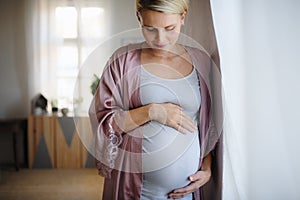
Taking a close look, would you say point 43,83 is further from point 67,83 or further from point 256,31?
point 256,31

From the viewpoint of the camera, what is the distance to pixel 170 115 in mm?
608

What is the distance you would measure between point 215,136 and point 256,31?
0.81 ft

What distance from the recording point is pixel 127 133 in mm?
603

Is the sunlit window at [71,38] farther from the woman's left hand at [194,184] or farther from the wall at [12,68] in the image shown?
the woman's left hand at [194,184]

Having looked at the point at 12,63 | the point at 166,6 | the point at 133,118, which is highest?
the point at 166,6

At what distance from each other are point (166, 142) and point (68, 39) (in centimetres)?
57

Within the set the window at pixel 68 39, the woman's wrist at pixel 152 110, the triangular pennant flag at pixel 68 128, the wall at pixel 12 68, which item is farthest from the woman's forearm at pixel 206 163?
the wall at pixel 12 68

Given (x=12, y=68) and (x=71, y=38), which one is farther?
(x=12, y=68)

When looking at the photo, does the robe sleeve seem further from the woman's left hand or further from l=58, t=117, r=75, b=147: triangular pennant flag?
l=58, t=117, r=75, b=147: triangular pennant flag

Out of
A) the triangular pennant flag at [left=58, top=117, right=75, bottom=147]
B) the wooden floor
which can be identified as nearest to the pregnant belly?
the wooden floor

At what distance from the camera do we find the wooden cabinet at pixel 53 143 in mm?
954

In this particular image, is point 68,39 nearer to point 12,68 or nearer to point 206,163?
point 12,68

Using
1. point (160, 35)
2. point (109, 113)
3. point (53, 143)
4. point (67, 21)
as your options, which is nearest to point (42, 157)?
point (53, 143)

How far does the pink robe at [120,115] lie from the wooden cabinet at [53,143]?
0.84ft
